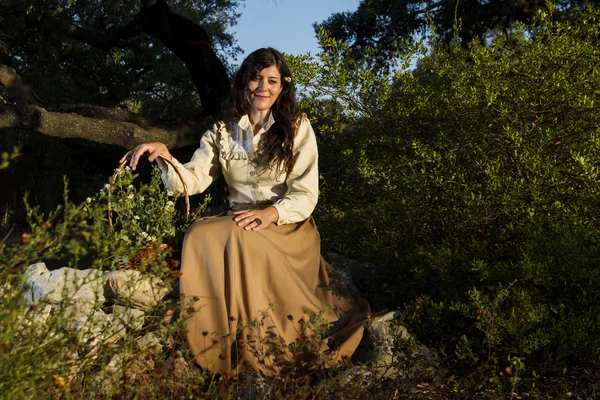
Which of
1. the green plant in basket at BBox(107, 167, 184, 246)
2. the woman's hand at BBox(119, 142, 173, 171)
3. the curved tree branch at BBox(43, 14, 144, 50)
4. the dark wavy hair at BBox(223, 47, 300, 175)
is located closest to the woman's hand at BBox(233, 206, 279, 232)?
the dark wavy hair at BBox(223, 47, 300, 175)

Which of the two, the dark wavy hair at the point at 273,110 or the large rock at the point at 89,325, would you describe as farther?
the dark wavy hair at the point at 273,110

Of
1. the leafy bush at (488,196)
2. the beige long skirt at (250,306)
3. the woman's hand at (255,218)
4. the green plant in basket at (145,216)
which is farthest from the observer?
the green plant in basket at (145,216)

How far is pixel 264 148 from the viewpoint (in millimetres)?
3898

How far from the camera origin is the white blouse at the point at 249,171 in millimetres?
3816

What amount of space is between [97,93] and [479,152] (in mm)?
8767

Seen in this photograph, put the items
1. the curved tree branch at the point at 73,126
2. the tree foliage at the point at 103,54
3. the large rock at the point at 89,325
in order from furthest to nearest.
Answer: the tree foliage at the point at 103,54 < the curved tree branch at the point at 73,126 < the large rock at the point at 89,325

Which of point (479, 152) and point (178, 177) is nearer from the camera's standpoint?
point (178, 177)

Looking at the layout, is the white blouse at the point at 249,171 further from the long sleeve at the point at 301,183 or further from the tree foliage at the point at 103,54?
the tree foliage at the point at 103,54

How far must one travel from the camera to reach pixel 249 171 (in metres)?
3.93

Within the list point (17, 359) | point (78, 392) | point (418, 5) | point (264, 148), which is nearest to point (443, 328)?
point (264, 148)

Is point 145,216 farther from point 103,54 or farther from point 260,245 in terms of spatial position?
point 103,54

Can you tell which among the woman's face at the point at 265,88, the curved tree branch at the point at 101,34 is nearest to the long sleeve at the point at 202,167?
the woman's face at the point at 265,88

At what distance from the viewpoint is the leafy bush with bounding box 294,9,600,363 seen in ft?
12.6

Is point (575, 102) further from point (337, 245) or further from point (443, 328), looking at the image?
point (337, 245)
